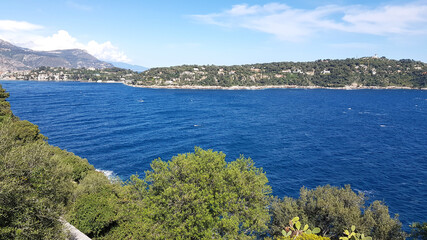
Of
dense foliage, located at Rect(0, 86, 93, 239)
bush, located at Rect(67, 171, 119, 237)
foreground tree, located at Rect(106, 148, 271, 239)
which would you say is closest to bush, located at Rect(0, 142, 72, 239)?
dense foliage, located at Rect(0, 86, 93, 239)

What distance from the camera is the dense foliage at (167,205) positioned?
1592cm

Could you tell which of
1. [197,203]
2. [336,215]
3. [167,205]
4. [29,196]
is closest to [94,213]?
[29,196]

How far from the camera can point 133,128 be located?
92.5 m

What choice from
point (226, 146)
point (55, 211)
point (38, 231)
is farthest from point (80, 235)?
point (226, 146)

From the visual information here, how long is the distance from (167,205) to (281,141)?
221 ft

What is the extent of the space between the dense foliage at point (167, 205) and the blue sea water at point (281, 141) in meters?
18.7

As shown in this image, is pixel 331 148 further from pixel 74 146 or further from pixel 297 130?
pixel 74 146

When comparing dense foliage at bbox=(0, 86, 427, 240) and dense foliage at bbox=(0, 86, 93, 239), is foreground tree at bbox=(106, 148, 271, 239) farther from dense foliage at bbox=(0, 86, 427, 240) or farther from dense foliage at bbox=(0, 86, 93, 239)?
dense foliage at bbox=(0, 86, 93, 239)

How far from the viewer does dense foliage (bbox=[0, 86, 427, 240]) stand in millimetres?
15922

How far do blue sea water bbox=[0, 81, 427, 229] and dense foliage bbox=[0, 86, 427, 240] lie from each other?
734 inches

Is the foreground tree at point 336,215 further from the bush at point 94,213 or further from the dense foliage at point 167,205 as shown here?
the bush at point 94,213

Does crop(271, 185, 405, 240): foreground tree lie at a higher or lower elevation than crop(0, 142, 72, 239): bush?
lower

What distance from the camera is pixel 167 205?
20.0 meters

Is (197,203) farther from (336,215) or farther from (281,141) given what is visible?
(281,141)
